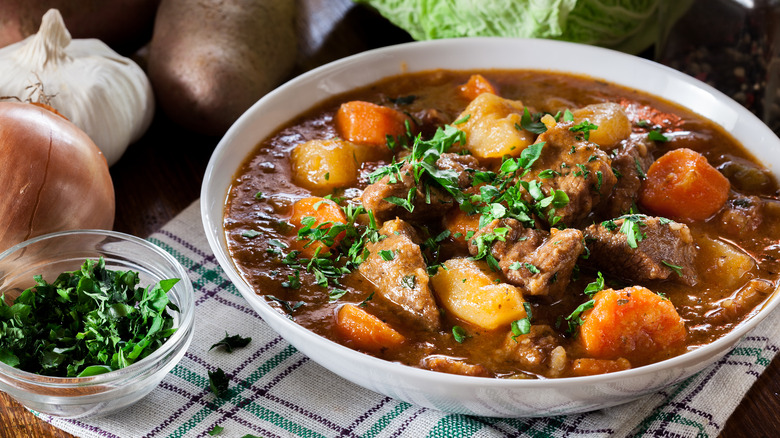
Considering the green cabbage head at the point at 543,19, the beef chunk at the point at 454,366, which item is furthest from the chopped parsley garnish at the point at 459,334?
the green cabbage head at the point at 543,19

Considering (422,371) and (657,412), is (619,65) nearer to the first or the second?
(657,412)

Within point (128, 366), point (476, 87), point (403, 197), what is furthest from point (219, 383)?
point (476, 87)

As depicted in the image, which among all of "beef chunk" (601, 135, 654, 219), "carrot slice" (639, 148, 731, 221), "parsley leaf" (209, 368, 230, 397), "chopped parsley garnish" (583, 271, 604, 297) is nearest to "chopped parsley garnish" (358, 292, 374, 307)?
"parsley leaf" (209, 368, 230, 397)

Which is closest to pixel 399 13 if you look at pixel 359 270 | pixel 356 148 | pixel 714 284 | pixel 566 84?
pixel 566 84

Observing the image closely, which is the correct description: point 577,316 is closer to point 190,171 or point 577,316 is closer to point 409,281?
point 409,281

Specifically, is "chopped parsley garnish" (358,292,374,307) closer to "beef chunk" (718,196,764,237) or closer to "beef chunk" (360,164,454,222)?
"beef chunk" (360,164,454,222)
